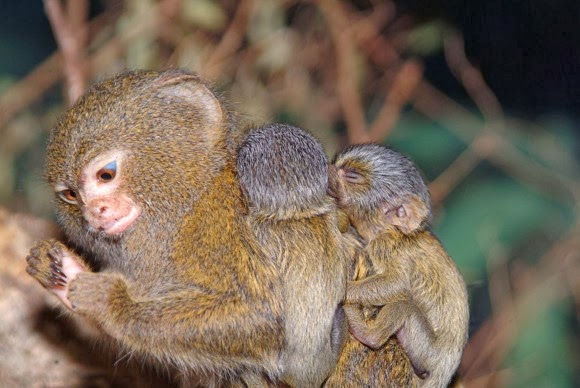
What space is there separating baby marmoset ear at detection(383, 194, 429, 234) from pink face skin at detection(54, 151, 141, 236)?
30.4 inches

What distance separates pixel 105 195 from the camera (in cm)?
217

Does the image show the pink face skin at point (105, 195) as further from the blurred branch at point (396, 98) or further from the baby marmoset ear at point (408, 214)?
the blurred branch at point (396, 98)

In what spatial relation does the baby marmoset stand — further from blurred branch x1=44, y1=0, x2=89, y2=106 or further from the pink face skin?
blurred branch x1=44, y1=0, x2=89, y2=106

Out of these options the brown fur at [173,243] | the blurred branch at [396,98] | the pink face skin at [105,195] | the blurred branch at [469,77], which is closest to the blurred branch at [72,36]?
the brown fur at [173,243]

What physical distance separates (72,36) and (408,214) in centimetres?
163

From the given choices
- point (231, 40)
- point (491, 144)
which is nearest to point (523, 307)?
point (491, 144)

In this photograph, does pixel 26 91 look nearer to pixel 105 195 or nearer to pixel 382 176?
pixel 105 195

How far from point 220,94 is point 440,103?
1.22 metres

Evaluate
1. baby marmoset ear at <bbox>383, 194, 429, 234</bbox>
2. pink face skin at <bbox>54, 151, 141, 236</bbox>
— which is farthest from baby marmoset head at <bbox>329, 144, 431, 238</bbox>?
pink face skin at <bbox>54, 151, 141, 236</bbox>

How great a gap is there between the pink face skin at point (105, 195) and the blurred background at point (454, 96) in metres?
1.16

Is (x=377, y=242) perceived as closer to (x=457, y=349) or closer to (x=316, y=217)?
(x=316, y=217)

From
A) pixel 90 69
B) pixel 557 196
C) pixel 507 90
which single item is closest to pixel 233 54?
pixel 90 69

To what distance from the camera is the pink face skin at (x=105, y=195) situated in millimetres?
2166

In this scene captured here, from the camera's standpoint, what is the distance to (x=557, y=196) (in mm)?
3379
